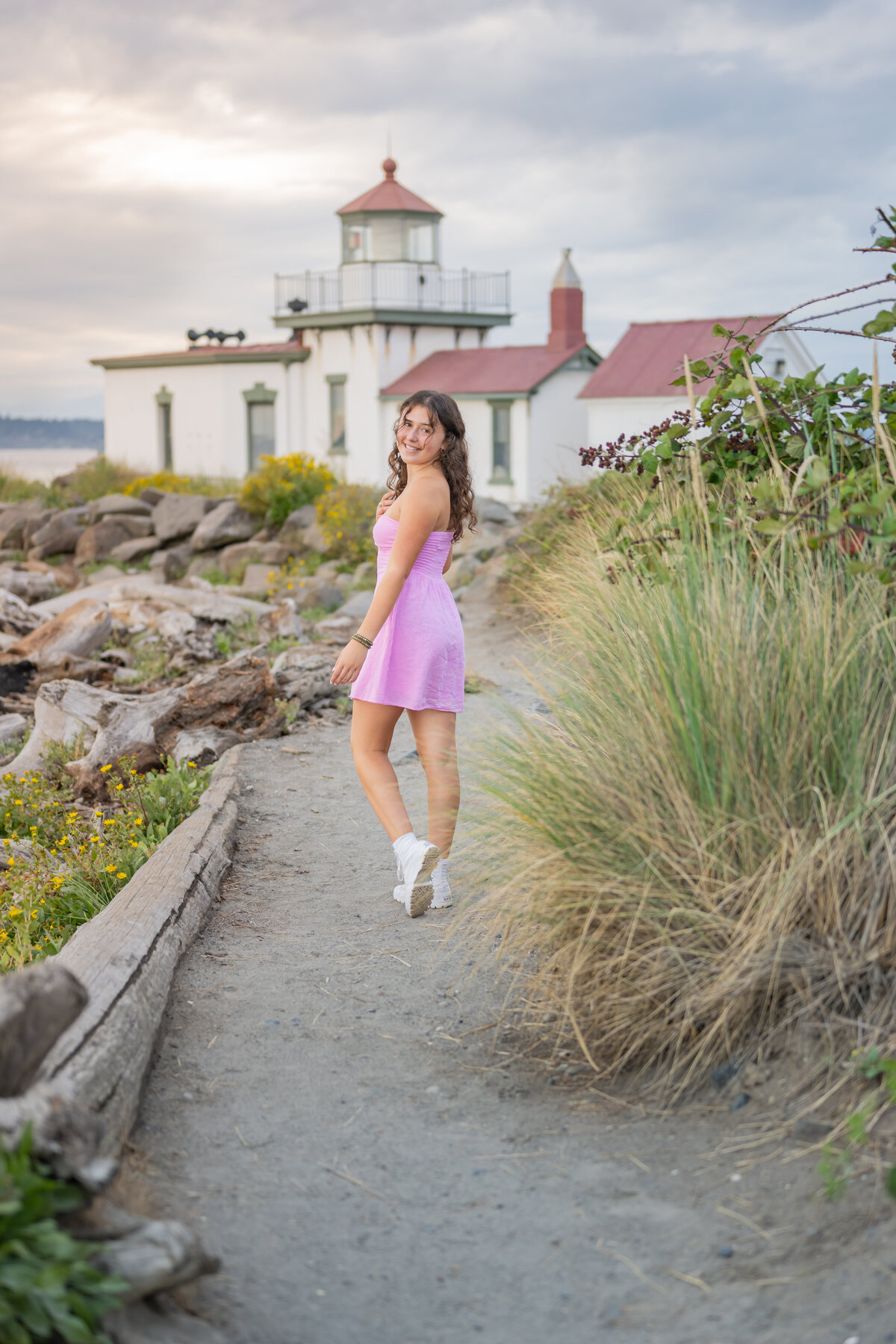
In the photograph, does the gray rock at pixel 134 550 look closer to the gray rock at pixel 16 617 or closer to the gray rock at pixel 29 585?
the gray rock at pixel 29 585

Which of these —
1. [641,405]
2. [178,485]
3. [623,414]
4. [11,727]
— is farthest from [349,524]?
[623,414]

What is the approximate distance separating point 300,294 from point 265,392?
2.89m

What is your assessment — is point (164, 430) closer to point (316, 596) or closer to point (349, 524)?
point (349, 524)

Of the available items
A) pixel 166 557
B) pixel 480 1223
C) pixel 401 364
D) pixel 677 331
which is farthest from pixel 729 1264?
pixel 401 364

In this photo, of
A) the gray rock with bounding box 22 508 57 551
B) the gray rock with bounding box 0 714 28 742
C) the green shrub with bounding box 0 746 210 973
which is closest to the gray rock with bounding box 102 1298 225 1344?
the green shrub with bounding box 0 746 210 973

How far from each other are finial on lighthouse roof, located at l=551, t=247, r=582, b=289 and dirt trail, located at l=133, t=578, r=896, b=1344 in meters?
26.4

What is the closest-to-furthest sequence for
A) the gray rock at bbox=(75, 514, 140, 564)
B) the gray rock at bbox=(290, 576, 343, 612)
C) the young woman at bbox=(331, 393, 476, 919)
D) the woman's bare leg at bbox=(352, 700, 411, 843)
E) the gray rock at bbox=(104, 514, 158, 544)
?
the young woman at bbox=(331, 393, 476, 919) < the woman's bare leg at bbox=(352, 700, 411, 843) < the gray rock at bbox=(290, 576, 343, 612) < the gray rock at bbox=(75, 514, 140, 564) < the gray rock at bbox=(104, 514, 158, 544)

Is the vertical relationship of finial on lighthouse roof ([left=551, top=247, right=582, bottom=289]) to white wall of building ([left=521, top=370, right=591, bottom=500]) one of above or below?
above

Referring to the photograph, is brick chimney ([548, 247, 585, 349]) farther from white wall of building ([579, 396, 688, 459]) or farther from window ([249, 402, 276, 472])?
window ([249, 402, 276, 472])

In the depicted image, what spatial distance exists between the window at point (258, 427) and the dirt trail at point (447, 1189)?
29249 millimetres

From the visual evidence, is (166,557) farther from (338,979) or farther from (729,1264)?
(729,1264)

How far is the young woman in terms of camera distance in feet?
14.7

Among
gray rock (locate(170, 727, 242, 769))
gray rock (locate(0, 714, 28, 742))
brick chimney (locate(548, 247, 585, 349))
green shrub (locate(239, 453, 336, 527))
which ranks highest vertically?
brick chimney (locate(548, 247, 585, 349))

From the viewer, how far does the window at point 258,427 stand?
32.1m
